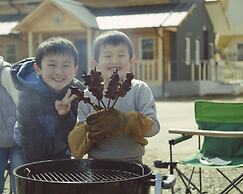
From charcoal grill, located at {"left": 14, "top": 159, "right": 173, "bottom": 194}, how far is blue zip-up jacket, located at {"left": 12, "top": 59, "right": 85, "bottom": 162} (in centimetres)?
32

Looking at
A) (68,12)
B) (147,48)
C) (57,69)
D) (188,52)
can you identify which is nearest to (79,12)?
(68,12)

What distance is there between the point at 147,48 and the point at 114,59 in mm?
17887

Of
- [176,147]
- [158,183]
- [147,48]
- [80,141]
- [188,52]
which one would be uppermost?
[147,48]

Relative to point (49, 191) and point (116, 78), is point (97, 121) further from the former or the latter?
point (49, 191)

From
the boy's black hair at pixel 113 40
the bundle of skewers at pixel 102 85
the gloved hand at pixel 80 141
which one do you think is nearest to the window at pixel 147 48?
the boy's black hair at pixel 113 40

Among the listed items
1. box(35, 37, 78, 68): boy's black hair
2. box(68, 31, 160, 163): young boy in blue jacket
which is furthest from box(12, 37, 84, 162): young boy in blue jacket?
box(68, 31, 160, 163): young boy in blue jacket

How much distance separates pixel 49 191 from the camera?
6.50 ft

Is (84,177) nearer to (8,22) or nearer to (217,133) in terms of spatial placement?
(217,133)

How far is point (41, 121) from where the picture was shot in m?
2.66

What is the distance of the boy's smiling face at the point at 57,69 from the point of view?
266 centimetres

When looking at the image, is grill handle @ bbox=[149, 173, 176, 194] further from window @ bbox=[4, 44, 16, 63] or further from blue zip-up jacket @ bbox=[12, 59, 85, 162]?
window @ bbox=[4, 44, 16, 63]

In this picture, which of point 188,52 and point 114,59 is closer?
point 114,59

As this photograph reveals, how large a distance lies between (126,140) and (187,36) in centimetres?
1991

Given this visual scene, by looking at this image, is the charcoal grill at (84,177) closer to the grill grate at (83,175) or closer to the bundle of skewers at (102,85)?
the grill grate at (83,175)
